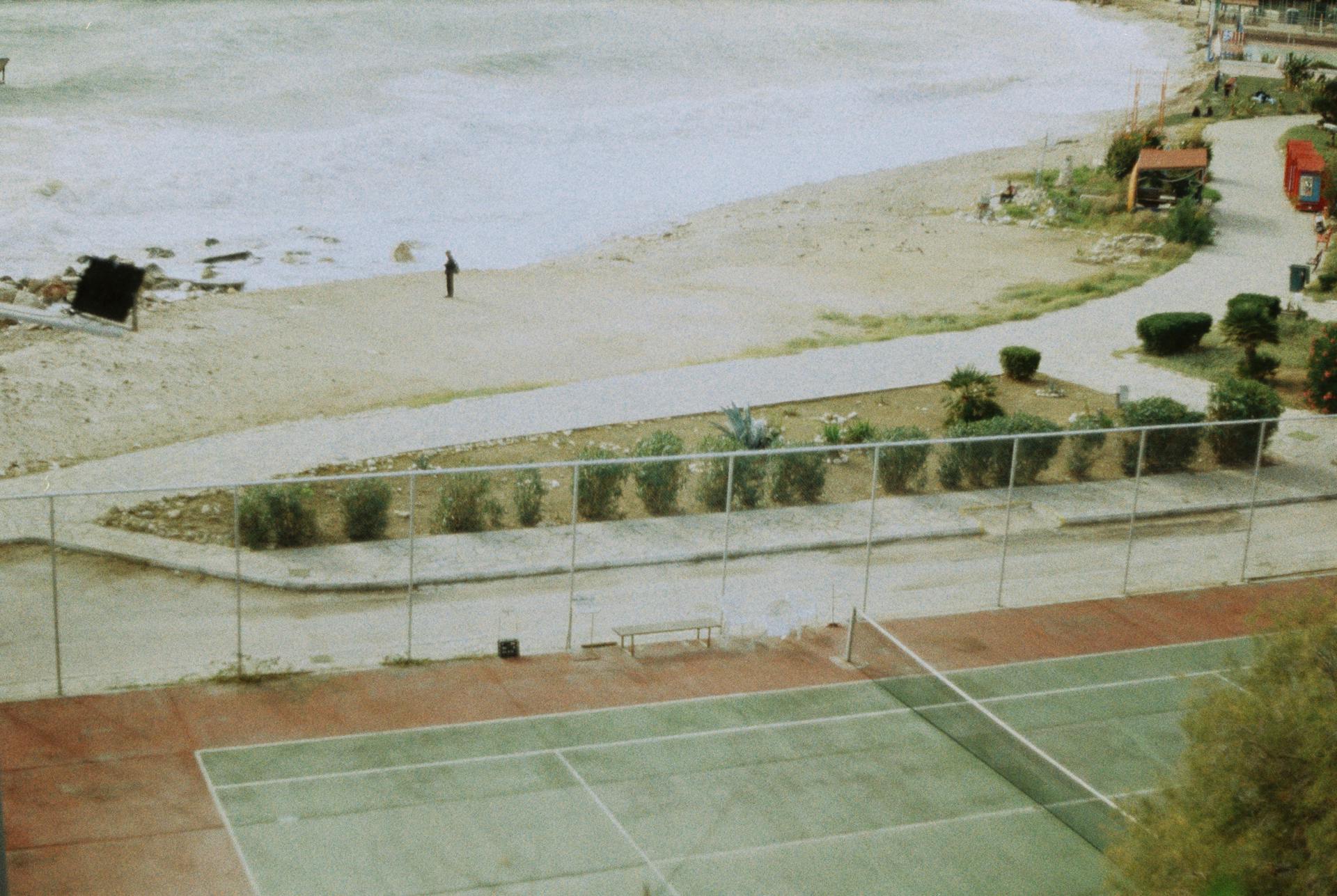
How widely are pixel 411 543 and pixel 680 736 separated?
4134 mm

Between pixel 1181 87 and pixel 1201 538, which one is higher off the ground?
pixel 1181 87

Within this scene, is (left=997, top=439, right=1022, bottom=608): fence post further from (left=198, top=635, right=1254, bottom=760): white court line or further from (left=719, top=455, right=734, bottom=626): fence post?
(left=719, top=455, right=734, bottom=626): fence post

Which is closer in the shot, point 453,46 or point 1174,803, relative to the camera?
point 1174,803

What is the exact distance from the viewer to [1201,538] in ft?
74.9

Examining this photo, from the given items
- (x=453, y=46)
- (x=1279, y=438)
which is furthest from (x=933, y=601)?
(x=453, y=46)

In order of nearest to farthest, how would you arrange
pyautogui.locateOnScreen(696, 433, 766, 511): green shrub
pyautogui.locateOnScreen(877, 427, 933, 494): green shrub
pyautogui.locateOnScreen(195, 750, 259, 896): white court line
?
pyautogui.locateOnScreen(195, 750, 259, 896): white court line, pyautogui.locateOnScreen(696, 433, 766, 511): green shrub, pyautogui.locateOnScreen(877, 427, 933, 494): green shrub

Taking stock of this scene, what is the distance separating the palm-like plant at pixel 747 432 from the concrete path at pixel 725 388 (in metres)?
3.72

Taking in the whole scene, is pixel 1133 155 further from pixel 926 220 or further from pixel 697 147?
pixel 697 147

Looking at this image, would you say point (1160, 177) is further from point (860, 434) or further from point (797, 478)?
point (797, 478)

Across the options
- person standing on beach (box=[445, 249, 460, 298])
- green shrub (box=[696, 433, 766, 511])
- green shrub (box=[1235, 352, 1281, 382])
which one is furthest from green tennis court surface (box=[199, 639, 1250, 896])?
person standing on beach (box=[445, 249, 460, 298])

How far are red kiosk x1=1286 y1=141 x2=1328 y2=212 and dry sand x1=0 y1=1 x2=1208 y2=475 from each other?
7765mm

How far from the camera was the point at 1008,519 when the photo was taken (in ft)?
68.7

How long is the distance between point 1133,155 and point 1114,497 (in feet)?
119

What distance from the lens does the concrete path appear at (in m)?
26.7
